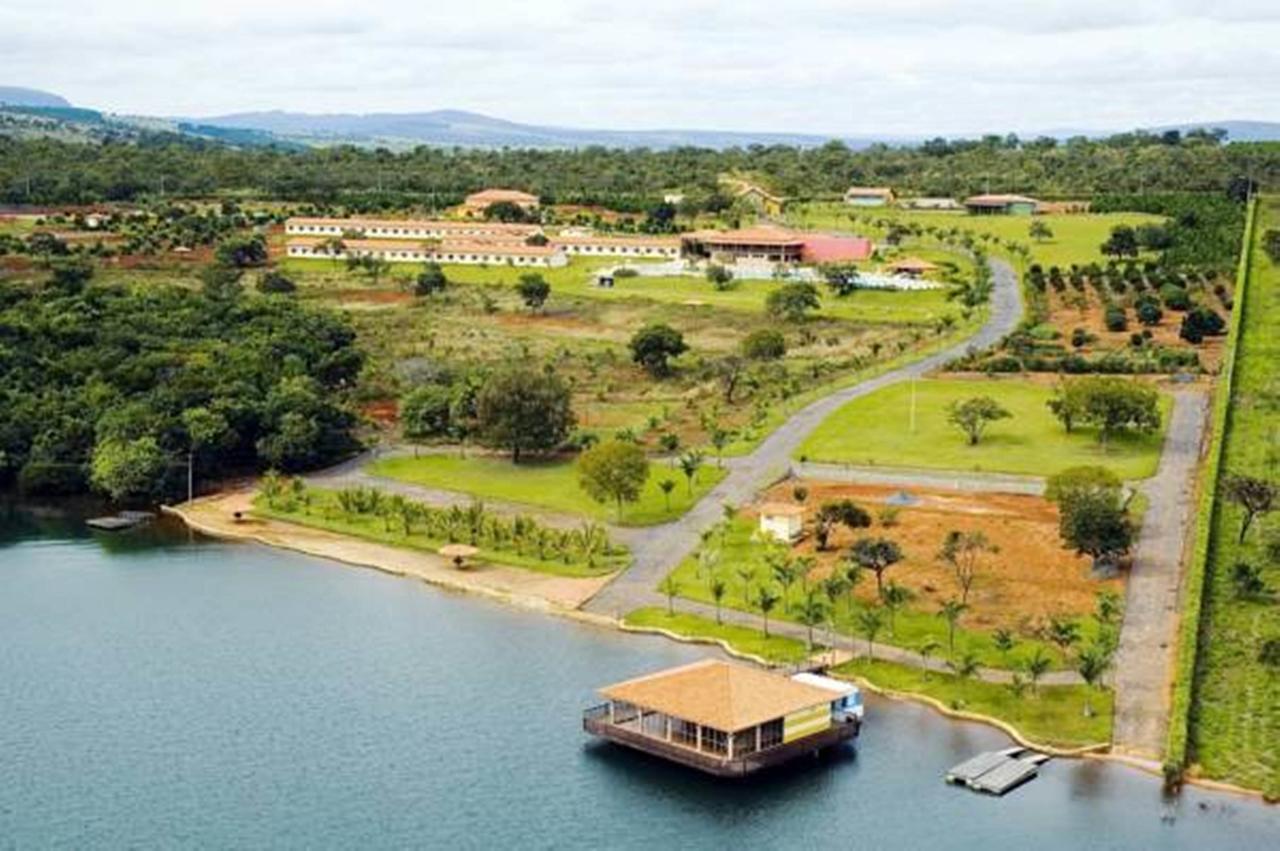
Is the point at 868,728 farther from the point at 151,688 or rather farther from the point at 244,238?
the point at 244,238

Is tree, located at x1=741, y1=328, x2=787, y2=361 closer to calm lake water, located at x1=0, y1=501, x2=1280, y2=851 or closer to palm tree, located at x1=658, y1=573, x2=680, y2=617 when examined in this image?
palm tree, located at x1=658, y1=573, x2=680, y2=617

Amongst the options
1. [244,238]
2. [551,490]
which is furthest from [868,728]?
[244,238]

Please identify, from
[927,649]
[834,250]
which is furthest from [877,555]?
[834,250]

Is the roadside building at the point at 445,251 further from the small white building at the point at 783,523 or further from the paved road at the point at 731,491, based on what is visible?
the small white building at the point at 783,523

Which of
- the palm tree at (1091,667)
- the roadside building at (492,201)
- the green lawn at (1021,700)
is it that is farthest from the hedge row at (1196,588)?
the roadside building at (492,201)

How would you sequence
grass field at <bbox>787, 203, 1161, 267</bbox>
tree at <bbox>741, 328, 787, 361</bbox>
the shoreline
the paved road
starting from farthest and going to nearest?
grass field at <bbox>787, 203, 1161, 267</bbox> → tree at <bbox>741, 328, 787, 361</bbox> → the paved road → the shoreline

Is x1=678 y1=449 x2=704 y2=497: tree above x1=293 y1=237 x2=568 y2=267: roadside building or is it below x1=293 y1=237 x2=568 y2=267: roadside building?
below

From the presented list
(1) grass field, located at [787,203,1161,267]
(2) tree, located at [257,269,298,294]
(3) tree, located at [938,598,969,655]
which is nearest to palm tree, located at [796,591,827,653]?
(3) tree, located at [938,598,969,655]

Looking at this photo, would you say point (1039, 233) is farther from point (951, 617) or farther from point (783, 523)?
point (951, 617)
